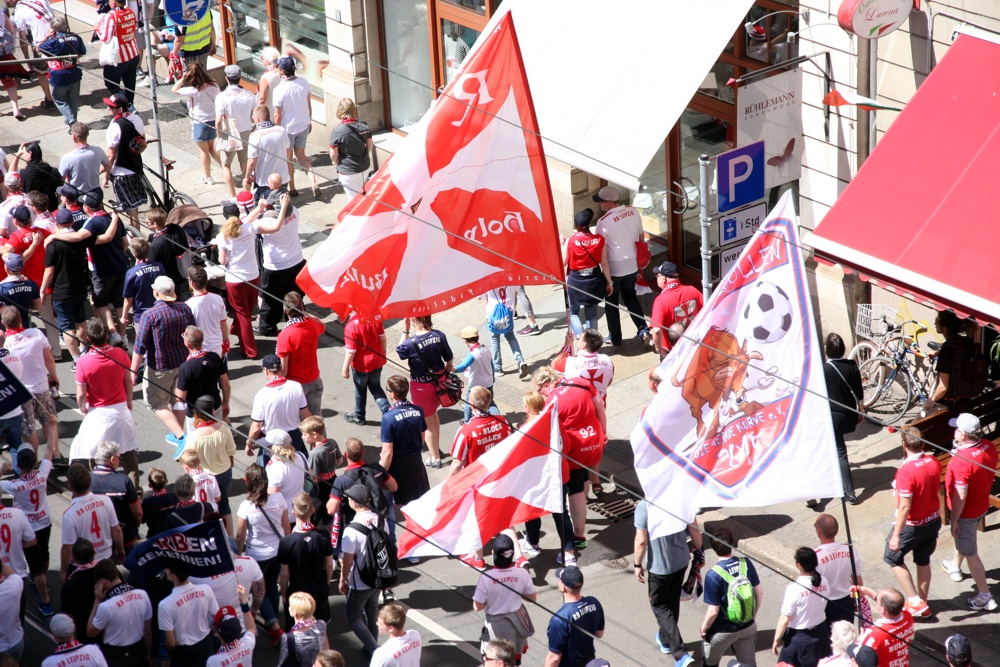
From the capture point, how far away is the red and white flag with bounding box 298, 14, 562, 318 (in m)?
11.1

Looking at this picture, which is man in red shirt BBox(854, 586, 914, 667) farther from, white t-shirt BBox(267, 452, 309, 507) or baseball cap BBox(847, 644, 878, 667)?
white t-shirt BBox(267, 452, 309, 507)

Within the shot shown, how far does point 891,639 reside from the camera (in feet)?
32.1

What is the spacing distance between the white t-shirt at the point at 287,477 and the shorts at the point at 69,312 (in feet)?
15.9

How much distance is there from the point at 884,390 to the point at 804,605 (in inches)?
170

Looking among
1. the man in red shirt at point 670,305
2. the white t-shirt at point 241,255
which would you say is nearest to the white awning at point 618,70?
the man in red shirt at point 670,305

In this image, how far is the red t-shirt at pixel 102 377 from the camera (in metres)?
12.8

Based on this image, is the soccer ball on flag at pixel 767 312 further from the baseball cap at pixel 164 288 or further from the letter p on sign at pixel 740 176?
the baseball cap at pixel 164 288

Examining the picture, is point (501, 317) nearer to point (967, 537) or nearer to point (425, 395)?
point (425, 395)

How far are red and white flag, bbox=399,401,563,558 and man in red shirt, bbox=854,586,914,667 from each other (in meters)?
2.37

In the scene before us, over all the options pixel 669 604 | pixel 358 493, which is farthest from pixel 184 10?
pixel 669 604

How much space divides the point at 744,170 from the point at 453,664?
4909mm

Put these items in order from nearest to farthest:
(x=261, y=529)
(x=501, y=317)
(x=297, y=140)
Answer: (x=261, y=529) < (x=501, y=317) < (x=297, y=140)

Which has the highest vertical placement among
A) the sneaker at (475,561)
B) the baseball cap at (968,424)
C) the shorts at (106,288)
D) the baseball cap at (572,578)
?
the baseball cap at (968,424)

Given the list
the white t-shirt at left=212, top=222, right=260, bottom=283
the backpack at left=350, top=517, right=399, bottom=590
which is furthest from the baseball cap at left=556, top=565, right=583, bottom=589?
the white t-shirt at left=212, top=222, right=260, bottom=283
